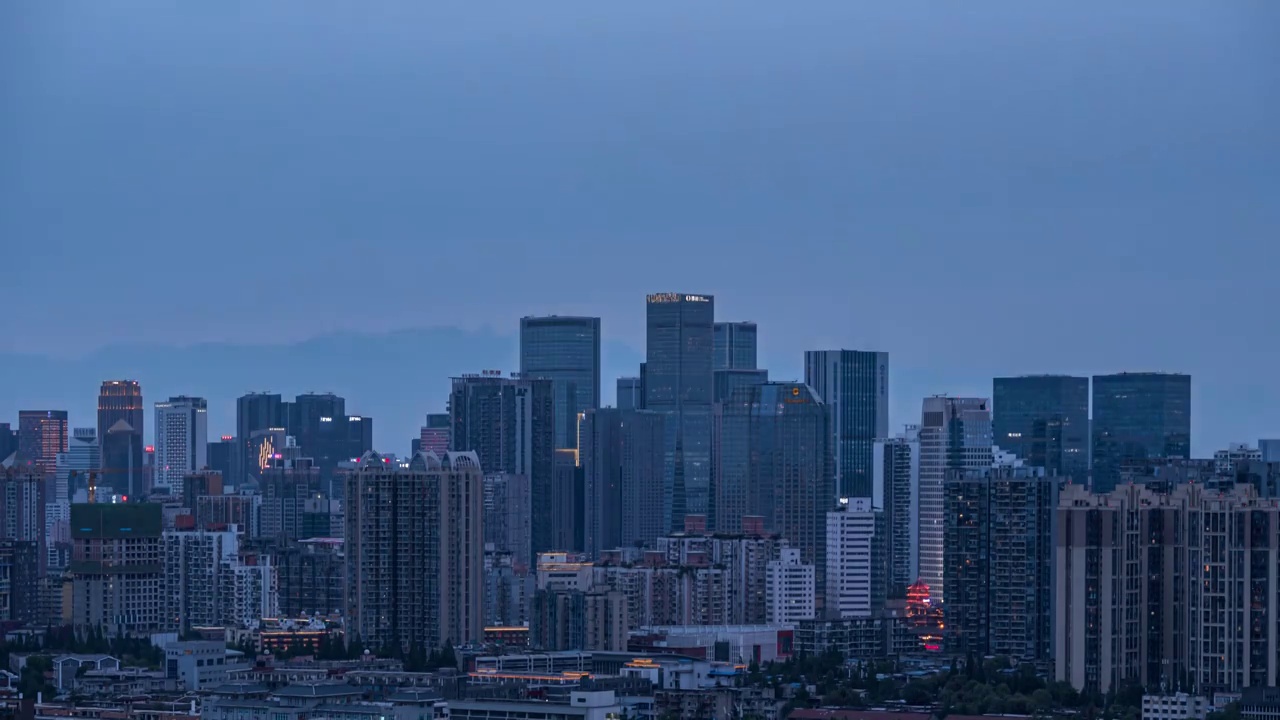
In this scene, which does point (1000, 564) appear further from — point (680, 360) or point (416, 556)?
point (680, 360)

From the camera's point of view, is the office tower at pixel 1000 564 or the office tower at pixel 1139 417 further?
the office tower at pixel 1139 417

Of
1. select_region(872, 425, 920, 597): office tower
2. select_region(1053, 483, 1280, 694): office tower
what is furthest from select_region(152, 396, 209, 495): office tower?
select_region(1053, 483, 1280, 694): office tower

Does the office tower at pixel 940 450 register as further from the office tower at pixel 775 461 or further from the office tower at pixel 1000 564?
the office tower at pixel 1000 564

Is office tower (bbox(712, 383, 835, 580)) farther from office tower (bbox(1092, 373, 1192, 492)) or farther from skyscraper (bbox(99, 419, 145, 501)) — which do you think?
skyscraper (bbox(99, 419, 145, 501))

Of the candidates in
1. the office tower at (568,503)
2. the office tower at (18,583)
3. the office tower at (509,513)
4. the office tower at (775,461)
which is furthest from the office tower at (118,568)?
the office tower at (568,503)

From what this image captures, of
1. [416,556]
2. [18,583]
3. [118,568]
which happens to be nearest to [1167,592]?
[416,556]
